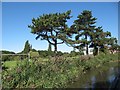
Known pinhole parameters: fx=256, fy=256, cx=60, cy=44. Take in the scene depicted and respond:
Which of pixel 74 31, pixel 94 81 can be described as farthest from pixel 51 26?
pixel 94 81

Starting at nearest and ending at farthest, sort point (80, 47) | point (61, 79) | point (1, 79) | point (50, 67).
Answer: point (1, 79) < point (61, 79) < point (50, 67) < point (80, 47)

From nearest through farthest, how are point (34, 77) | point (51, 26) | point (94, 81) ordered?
1. point (34, 77)
2. point (94, 81)
3. point (51, 26)

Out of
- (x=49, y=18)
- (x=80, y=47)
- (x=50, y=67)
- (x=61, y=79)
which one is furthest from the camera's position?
(x=80, y=47)

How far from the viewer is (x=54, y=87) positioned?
33.1 feet

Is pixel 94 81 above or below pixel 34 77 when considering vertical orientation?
below

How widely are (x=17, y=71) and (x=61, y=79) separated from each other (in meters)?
2.06

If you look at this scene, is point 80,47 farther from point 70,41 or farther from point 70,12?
point 70,12

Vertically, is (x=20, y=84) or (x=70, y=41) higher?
(x=70, y=41)

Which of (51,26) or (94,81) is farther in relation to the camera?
(51,26)

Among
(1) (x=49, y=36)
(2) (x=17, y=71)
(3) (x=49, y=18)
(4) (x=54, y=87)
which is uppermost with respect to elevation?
(3) (x=49, y=18)

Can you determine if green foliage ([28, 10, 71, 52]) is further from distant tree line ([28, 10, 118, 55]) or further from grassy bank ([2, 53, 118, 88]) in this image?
grassy bank ([2, 53, 118, 88])

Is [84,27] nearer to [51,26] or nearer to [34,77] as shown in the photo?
[51,26]

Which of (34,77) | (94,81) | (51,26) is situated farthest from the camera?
(51,26)

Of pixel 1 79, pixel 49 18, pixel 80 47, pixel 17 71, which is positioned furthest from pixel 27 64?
pixel 80 47
